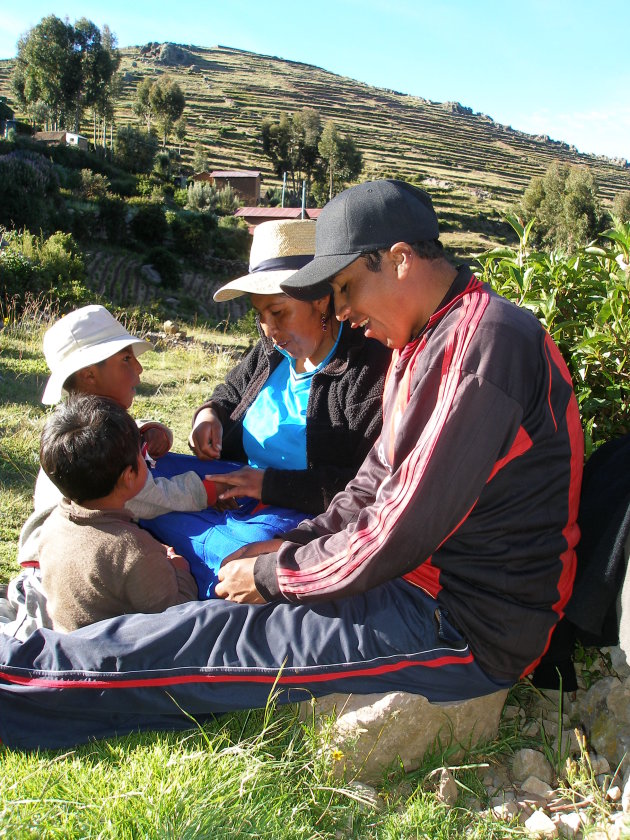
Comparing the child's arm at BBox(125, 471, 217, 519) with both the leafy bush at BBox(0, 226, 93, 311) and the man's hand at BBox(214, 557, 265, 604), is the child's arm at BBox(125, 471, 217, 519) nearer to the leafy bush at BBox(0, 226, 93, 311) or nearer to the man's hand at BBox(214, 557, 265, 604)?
the man's hand at BBox(214, 557, 265, 604)

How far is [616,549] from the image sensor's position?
193 cm

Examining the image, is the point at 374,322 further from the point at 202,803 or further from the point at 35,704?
the point at 35,704

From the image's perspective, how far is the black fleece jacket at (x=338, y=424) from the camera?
2717 mm

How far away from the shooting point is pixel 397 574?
73.8 inches

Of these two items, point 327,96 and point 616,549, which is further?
point 327,96

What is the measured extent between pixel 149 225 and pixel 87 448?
35.4 m

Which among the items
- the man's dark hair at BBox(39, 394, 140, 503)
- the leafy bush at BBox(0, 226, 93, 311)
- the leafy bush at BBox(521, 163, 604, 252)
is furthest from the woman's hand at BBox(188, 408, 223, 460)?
the leafy bush at BBox(521, 163, 604, 252)

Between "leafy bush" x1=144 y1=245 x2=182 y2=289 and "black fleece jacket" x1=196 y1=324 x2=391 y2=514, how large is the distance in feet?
91.7

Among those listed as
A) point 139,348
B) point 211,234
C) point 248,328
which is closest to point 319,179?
point 211,234

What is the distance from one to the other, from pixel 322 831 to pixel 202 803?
33cm

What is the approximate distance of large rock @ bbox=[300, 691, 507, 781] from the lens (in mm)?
1999

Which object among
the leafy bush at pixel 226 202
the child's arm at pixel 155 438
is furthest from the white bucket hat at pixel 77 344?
the leafy bush at pixel 226 202

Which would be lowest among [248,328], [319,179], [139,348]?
[248,328]

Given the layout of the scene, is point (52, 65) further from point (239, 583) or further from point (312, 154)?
point (239, 583)
